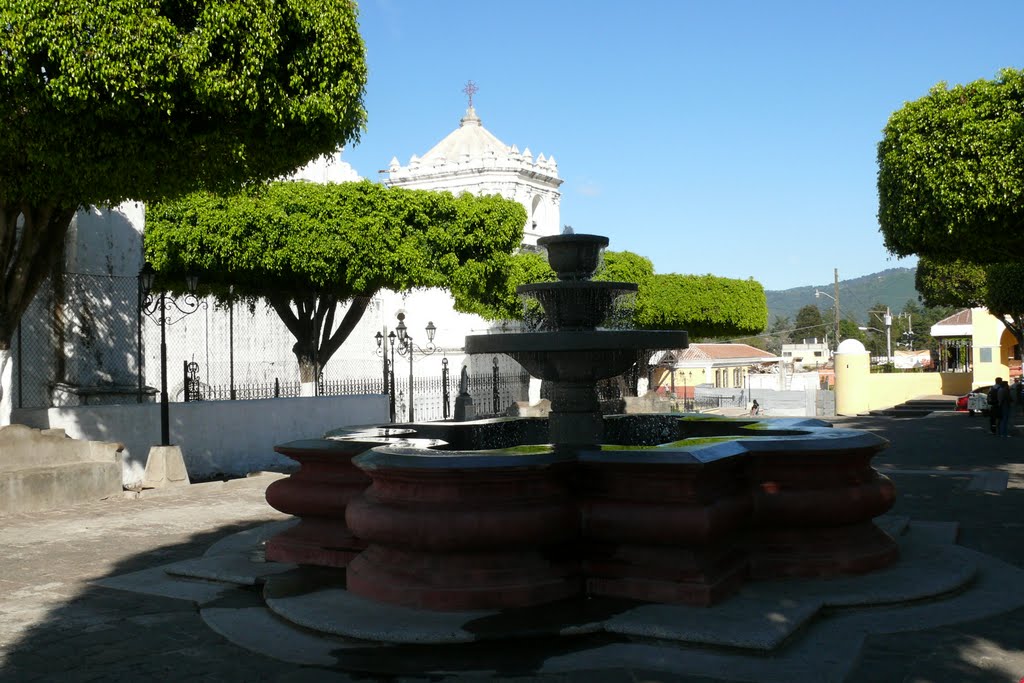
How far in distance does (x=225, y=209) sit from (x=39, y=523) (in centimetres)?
1002

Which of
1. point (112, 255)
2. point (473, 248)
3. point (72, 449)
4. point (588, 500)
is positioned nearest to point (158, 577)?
point (588, 500)

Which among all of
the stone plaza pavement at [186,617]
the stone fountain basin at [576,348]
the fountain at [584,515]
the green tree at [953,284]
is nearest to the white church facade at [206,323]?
the stone plaza pavement at [186,617]

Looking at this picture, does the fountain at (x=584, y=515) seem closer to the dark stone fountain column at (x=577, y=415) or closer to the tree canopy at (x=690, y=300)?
the dark stone fountain column at (x=577, y=415)

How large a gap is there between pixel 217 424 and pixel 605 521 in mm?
12281

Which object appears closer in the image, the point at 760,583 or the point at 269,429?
the point at 760,583

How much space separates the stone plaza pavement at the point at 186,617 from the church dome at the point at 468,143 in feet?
155

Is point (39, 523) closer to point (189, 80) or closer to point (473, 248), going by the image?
point (189, 80)

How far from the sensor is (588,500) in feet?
22.1

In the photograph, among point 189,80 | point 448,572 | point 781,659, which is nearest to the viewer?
point 781,659

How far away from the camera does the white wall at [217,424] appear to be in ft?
48.8

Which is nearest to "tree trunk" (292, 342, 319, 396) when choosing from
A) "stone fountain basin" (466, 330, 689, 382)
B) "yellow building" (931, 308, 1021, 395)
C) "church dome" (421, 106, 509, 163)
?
"stone fountain basin" (466, 330, 689, 382)

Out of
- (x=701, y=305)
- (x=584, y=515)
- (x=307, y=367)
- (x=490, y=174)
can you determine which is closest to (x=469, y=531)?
(x=584, y=515)

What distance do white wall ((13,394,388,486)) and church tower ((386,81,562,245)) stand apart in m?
34.8

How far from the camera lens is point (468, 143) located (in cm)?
5988
